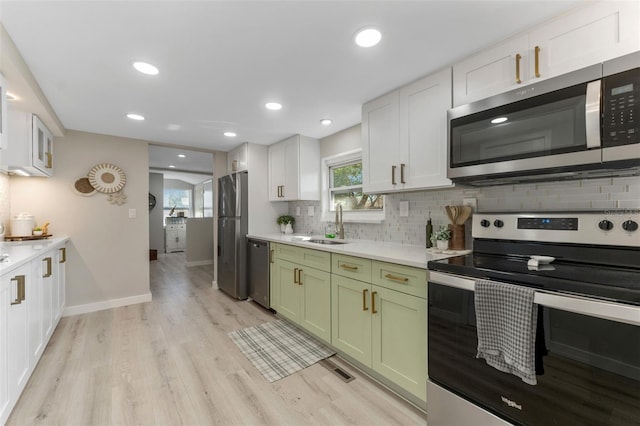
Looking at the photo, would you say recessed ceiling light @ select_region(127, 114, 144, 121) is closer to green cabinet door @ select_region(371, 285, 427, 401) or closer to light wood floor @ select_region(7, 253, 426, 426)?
light wood floor @ select_region(7, 253, 426, 426)

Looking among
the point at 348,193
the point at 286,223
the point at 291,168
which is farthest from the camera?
the point at 286,223

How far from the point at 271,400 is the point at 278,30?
223 centimetres

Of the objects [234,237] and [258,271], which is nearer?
[258,271]

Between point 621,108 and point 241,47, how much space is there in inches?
74.1

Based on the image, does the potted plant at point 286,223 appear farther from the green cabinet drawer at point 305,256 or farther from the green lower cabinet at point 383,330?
the green lower cabinet at point 383,330

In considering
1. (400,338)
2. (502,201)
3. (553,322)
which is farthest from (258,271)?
(553,322)

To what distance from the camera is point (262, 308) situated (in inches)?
137

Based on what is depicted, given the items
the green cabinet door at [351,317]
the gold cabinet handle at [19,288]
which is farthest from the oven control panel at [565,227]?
the gold cabinet handle at [19,288]

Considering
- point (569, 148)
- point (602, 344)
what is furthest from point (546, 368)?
point (569, 148)

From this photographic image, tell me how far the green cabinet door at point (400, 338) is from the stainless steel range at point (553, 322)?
0.29ft

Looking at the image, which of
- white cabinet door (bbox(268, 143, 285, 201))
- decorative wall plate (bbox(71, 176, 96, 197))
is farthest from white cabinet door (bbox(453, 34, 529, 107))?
decorative wall plate (bbox(71, 176, 96, 197))

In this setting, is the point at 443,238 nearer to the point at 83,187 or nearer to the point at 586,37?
the point at 586,37

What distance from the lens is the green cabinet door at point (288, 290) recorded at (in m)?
2.78

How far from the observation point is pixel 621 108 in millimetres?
1150
